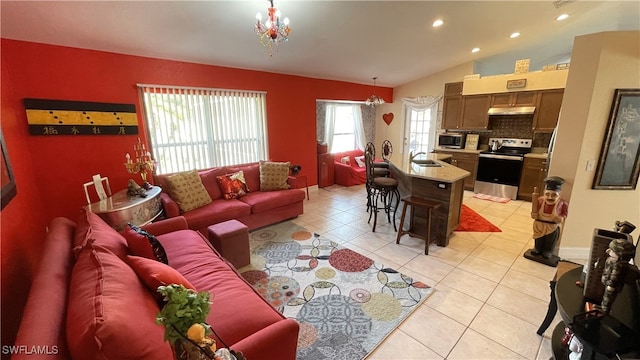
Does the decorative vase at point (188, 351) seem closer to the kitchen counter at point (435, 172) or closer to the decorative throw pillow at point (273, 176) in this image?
the kitchen counter at point (435, 172)

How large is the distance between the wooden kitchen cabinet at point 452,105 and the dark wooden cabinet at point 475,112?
0.38 feet

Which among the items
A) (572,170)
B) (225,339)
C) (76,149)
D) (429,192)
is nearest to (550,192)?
(572,170)

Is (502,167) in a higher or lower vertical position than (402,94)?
lower

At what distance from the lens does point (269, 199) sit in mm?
3896

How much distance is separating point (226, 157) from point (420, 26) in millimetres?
3612

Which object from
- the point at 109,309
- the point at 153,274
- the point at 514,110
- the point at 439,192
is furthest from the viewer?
the point at 514,110

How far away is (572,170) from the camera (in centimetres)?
292

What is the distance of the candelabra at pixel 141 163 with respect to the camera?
3.18m

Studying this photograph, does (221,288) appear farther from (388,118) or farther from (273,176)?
(388,118)

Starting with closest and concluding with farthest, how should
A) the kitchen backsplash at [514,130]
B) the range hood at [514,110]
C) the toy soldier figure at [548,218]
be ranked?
the toy soldier figure at [548,218] < the range hood at [514,110] < the kitchen backsplash at [514,130]

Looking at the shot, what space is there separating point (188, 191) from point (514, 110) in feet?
19.6

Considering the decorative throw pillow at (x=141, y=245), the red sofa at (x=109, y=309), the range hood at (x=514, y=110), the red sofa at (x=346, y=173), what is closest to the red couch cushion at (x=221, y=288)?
the red sofa at (x=109, y=309)

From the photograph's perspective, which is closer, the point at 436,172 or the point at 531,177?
the point at 436,172

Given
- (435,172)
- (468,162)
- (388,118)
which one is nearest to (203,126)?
(435,172)
